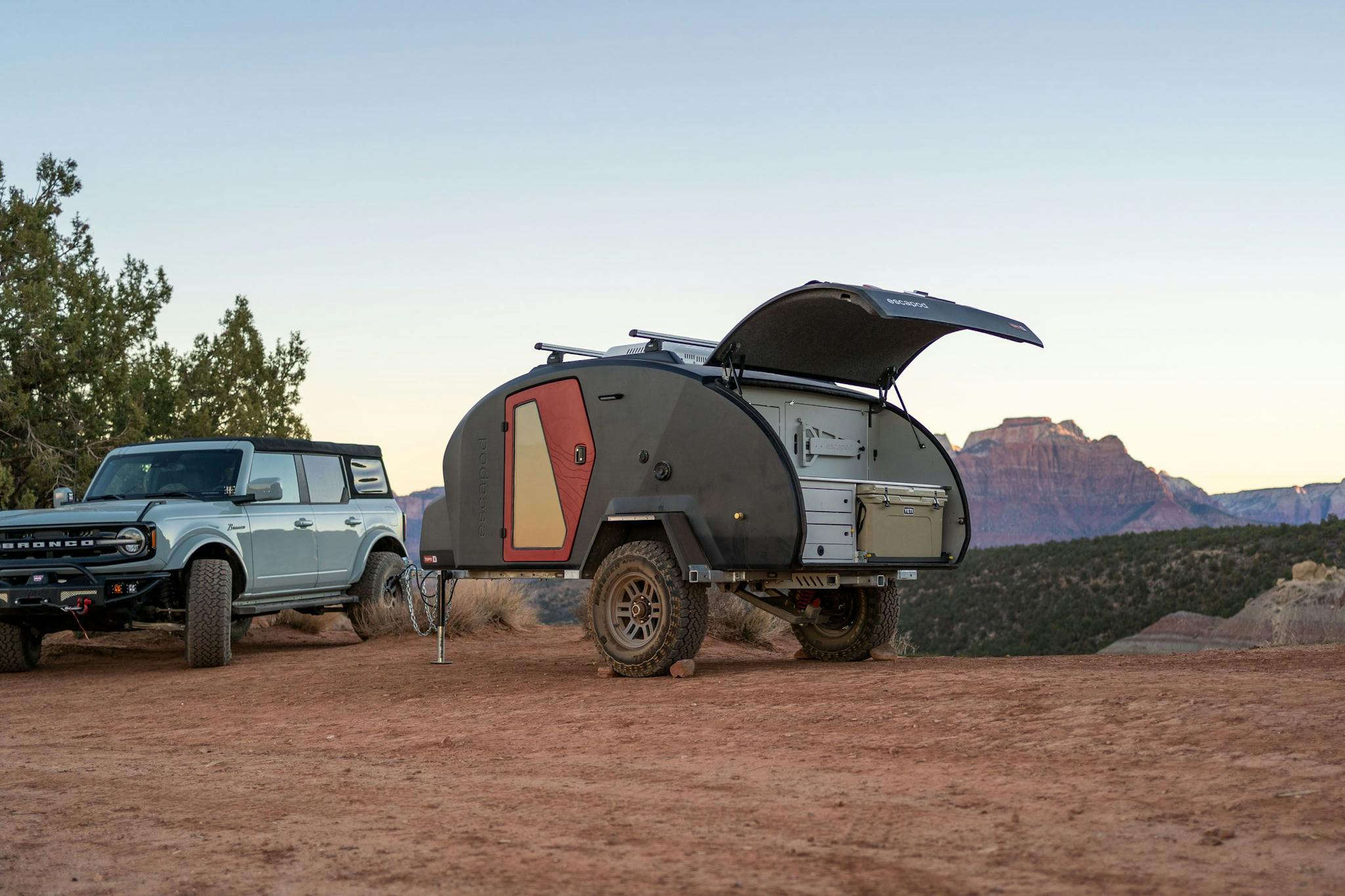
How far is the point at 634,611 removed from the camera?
1082 cm

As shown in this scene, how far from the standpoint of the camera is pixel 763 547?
10.1m

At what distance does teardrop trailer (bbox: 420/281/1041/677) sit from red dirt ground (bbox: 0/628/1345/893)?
95 centimetres

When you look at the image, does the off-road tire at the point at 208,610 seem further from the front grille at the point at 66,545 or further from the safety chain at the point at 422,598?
the safety chain at the point at 422,598

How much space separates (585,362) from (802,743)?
16.4 ft

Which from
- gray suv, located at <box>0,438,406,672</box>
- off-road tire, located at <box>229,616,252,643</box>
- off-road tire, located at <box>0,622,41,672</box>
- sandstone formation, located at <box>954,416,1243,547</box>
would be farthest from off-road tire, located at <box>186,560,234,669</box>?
sandstone formation, located at <box>954,416,1243,547</box>

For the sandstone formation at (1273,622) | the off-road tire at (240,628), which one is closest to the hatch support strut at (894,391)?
the off-road tire at (240,628)

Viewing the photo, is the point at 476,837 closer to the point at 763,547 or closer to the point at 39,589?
the point at 763,547

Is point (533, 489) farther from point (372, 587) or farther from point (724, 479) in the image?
point (372, 587)

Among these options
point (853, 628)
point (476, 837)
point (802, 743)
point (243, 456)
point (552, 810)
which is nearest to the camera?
point (476, 837)

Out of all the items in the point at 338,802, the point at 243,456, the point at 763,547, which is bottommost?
the point at 338,802

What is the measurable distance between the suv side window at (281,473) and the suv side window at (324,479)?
0.21 metres

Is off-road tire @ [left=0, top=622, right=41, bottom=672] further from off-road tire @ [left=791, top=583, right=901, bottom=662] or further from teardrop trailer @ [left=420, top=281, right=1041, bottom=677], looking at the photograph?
off-road tire @ [left=791, top=583, right=901, bottom=662]

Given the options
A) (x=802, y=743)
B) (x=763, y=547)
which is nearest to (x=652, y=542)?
(x=763, y=547)

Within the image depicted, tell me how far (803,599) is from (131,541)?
21.4 ft
